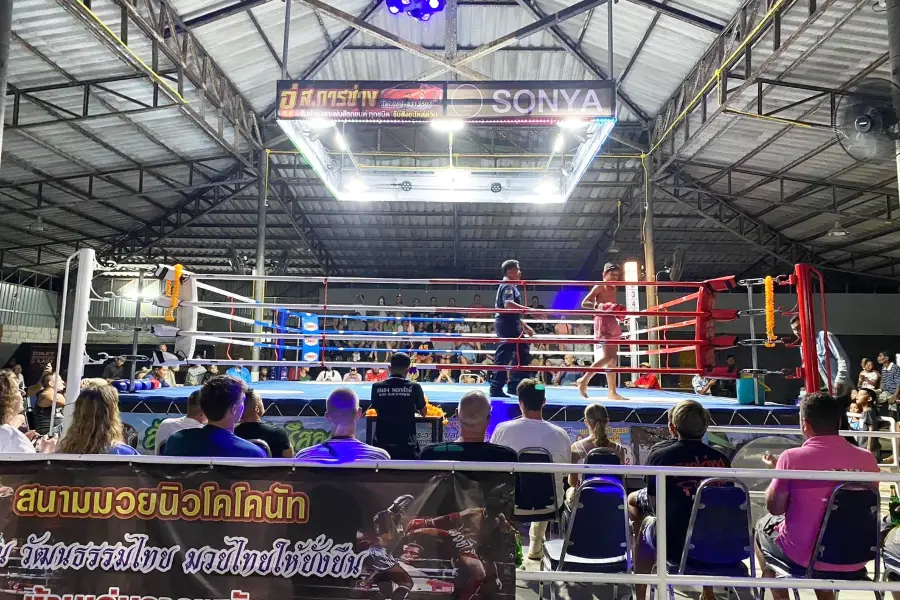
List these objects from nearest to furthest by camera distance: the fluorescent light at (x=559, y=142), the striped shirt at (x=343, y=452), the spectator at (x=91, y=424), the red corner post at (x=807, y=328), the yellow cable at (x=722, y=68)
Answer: the spectator at (x=91, y=424) → the striped shirt at (x=343, y=452) → the red corner post at (x=807, y=328) → the yellow cable at (x=722, y=68) → the fluorescent light at (x=559, y=142)

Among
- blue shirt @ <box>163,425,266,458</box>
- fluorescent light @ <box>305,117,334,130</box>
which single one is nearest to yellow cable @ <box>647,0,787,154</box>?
fluorescent light @ <box>305,117,334,130</box>

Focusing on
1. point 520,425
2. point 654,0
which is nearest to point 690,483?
point 520,425

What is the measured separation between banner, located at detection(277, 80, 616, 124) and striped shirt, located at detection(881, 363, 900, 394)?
9.81 m

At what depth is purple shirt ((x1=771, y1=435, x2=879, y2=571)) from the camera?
2.80 m

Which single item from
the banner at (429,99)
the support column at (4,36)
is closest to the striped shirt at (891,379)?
the banner at (429,99)

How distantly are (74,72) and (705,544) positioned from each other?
36.2 feet

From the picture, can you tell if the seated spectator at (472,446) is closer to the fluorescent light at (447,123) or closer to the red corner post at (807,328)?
the red corner post at (807,328)

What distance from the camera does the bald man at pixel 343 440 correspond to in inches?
125

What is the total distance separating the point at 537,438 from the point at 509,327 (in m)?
2.33

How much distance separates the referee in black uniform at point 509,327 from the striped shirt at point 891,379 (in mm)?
9842

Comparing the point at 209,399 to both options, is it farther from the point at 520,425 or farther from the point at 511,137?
the point at 511,137

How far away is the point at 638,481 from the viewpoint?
514 cm

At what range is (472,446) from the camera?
3055 mm

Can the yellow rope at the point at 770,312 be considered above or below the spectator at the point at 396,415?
above
